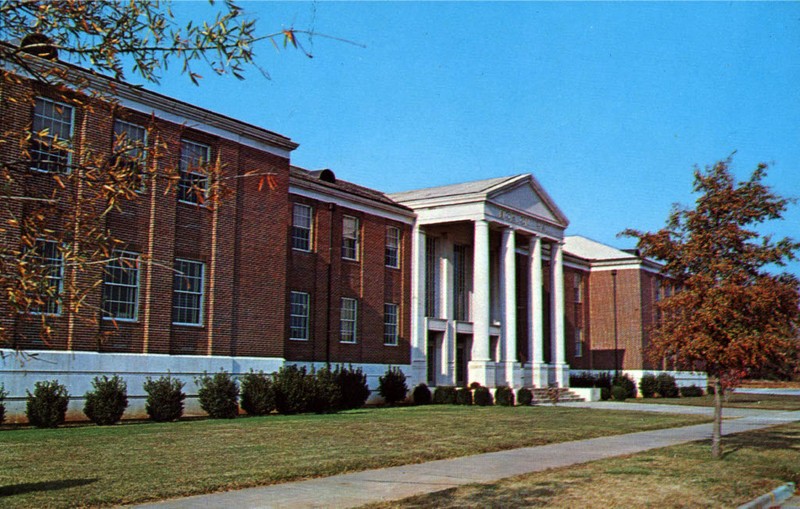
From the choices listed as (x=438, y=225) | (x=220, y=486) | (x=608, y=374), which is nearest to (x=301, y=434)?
(x=220, y=486)

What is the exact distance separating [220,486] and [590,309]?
4962 centimetres

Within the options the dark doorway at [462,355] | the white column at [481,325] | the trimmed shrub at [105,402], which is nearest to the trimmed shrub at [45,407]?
the trimmed shrub at [105,402]

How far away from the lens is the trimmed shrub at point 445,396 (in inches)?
1451

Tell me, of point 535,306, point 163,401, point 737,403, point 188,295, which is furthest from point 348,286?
point 737,403

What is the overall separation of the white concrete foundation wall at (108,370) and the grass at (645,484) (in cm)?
1169

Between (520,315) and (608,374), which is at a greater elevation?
(520,315)

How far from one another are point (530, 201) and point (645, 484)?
31.1 m

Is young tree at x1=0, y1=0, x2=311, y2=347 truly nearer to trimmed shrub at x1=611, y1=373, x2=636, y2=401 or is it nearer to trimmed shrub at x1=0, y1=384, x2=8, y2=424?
trimmed shrub at x1=0, y1=384, x2=8, y2=424

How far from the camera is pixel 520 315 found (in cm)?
4847

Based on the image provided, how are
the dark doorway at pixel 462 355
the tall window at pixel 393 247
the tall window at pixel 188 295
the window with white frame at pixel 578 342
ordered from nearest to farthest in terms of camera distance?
1. the tall window at pixel 188 295
2. the tall window at pixel 393 247
3. the dark doorway at pixel 462 355
4. the window with white frame at pixel 578 342

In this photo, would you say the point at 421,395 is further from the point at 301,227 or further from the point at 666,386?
the point at 666,386

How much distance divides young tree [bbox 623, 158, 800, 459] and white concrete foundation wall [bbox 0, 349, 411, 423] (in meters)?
13.7

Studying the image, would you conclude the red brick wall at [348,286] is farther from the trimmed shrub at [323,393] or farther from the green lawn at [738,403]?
the green lawn at [738,403]

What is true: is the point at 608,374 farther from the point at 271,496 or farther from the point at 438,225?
the point at 271,496
